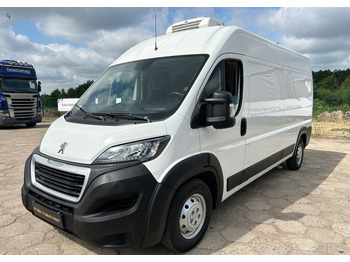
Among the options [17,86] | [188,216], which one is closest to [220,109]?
[188,216]

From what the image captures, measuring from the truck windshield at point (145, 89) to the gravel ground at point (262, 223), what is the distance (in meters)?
1.47

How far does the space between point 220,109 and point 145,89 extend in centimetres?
91

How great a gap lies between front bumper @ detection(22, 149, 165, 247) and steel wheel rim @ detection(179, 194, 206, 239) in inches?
19.8

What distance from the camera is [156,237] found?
2.49 meters

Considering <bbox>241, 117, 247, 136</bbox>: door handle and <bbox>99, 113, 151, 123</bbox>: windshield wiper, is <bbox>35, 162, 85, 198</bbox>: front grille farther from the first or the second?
<bbox>241, 117, 247, 136</bbox>: door handle

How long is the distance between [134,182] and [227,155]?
1435 millimetres

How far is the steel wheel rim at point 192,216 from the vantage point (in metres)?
2.79

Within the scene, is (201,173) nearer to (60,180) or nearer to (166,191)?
(166,191)

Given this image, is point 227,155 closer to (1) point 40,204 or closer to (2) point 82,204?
(2) point 82,204

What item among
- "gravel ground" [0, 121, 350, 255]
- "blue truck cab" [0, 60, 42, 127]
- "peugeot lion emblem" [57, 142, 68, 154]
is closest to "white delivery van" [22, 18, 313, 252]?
"peugeot lion emblem" [57, 142, 68, 154]

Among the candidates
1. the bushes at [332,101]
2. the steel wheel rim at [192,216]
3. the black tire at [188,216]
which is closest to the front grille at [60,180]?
the black tire at [188,216]

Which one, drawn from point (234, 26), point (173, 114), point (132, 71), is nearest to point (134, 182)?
point (173, 114)

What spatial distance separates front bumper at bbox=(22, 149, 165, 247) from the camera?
2.31m

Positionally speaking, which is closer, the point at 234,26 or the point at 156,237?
the point at 156,237
